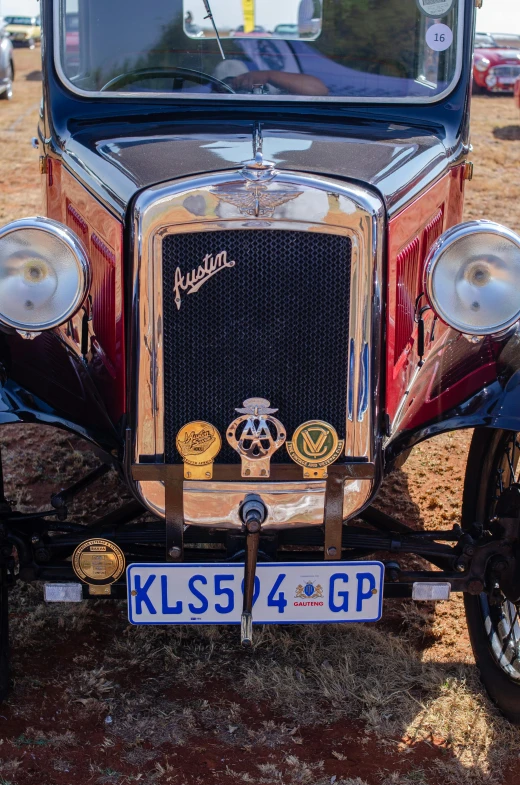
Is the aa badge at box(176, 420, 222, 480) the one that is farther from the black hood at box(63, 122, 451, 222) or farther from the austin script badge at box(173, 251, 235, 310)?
the black hood at box(63, 122, 451, 222)

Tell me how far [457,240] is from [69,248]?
3.30ft

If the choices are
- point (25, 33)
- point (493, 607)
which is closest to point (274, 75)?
point (493, 607)

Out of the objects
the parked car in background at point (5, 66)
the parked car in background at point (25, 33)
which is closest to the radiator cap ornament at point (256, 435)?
the parked car in background at point (5, 66)

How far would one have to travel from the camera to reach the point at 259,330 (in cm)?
231

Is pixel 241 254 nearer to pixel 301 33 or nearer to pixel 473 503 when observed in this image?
pixel 473 503

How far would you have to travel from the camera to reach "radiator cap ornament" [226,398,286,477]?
233 centimetres

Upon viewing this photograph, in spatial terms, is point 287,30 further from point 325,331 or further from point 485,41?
point 485,41

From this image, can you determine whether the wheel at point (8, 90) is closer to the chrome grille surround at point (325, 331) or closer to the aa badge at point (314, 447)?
the chrome grille surround at point (325, 331)

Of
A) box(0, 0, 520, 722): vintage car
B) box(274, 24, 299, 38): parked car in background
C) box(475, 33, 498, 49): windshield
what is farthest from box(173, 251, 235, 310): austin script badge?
box(475, 33, 498, 49): windshield

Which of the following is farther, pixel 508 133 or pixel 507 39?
pixel 507 39

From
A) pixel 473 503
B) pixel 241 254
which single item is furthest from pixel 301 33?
pixel 473 503

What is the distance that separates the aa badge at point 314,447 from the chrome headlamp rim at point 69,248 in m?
0.67

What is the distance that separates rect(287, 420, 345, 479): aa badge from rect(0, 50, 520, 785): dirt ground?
853 mm

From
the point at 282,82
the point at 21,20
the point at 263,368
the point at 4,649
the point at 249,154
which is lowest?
the point at 4,649
